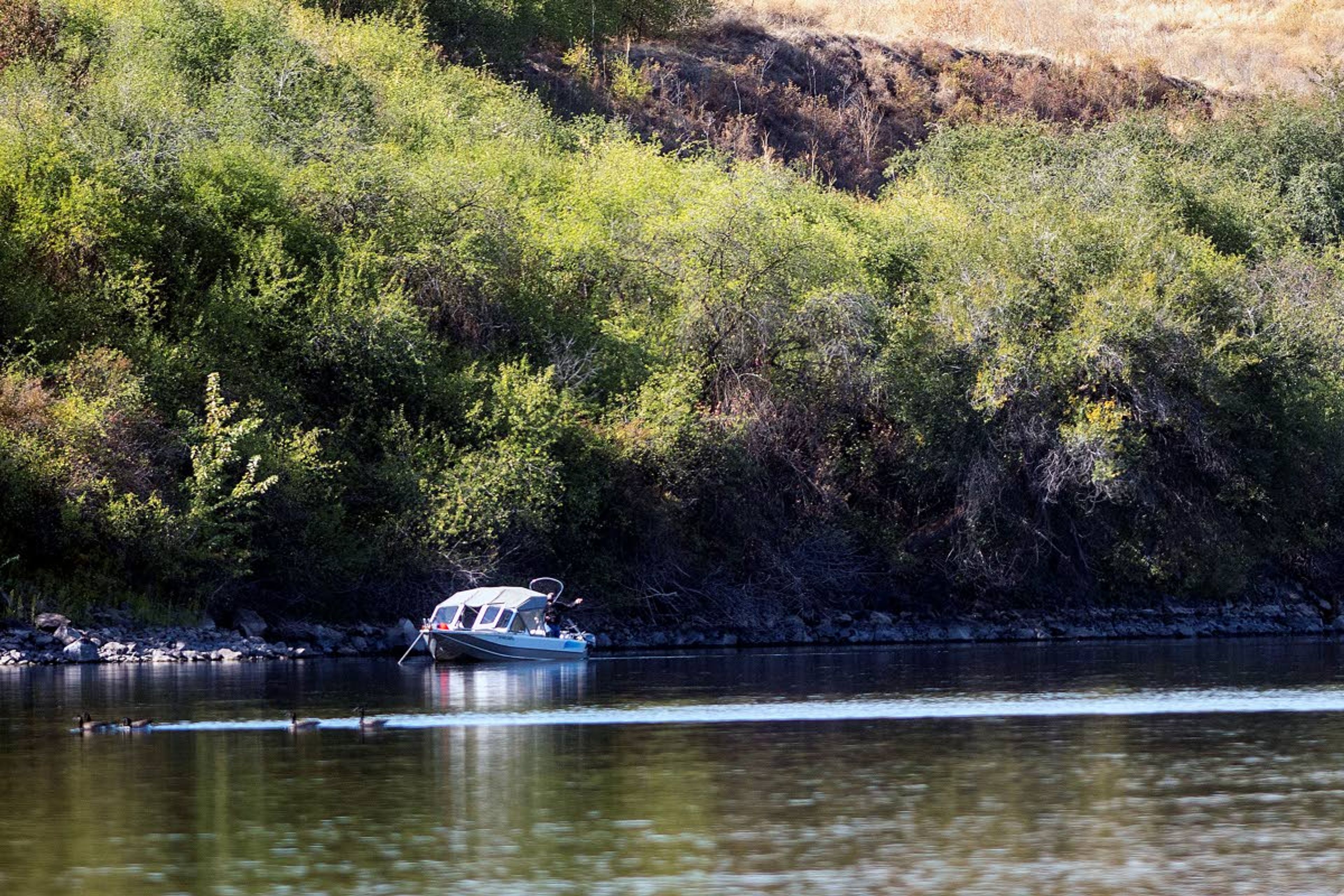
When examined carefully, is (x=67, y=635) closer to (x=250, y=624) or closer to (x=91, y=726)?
(x=250, y=624)

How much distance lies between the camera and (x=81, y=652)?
4572 cm

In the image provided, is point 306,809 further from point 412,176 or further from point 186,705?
point 412,176

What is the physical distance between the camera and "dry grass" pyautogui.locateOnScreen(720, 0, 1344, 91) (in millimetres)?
113250

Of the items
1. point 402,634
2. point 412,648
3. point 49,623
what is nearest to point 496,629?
point 412,648

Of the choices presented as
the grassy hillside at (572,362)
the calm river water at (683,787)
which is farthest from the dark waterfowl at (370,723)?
the grassy hillside at (572,362)

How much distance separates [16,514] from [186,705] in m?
13.7

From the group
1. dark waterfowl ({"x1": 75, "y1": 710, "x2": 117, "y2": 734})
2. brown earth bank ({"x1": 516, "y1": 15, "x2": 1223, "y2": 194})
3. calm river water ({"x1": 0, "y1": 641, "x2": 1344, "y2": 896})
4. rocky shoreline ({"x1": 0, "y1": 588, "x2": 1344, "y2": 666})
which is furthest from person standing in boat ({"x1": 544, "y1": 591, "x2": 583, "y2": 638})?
brown earth bank ({"x1": 516, "y1": 15, "x2": 1223, "y2": 194})

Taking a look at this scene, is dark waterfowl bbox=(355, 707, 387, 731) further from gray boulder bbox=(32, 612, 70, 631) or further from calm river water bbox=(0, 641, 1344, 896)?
gray boulder bbox=(32, 612, 70, 631)

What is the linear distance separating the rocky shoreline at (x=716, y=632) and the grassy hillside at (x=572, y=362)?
33.6 inches

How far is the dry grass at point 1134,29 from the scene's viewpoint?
113250 millimetres

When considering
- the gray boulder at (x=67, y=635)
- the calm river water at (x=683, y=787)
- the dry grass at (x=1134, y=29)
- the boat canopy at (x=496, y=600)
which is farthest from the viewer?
the dry grass at (x=1134, y=29)

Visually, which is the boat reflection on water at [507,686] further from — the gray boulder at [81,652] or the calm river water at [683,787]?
the gray boulder at [81,652]

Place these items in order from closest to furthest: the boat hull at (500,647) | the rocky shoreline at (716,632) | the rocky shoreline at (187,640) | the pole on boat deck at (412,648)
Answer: the rocky shoreline at (187,640)
the rocky shoreline at (716,632)
the pole on boat deck at (412,648)
the boat hull at (500,647)

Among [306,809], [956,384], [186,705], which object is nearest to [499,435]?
[956,384]
